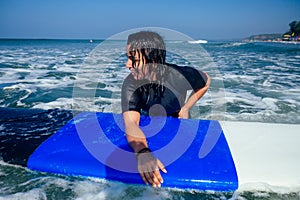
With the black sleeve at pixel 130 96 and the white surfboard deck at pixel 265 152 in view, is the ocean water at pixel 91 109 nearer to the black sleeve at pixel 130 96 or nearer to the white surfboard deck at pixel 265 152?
the white surfboard deck at pixel 265 152

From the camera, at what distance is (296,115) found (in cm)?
320

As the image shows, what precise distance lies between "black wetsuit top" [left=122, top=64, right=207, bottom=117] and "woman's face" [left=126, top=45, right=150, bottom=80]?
4cm

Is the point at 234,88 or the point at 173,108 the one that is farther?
the point at 234,88

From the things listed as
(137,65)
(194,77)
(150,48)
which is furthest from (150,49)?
Result: (194,77)

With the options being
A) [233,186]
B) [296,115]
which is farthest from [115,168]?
[296,115]

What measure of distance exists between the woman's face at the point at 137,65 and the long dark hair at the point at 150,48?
0.02 meters

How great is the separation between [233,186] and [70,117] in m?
1.51

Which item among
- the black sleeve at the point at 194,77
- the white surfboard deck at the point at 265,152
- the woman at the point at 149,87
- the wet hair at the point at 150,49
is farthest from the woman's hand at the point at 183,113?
the wet hair at the point at 150,49

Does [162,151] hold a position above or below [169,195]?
above

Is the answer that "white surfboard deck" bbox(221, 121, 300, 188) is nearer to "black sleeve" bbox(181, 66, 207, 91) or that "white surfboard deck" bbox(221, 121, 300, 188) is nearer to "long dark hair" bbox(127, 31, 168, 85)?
"black sleeve" bbox(181, 66, 207, 91)

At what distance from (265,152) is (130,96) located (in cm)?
98

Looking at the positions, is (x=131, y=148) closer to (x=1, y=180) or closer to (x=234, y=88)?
(x=1, y=180)

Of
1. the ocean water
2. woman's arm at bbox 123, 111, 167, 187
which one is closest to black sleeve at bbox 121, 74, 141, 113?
woman's arm at bbox 123, 111, 167, 187

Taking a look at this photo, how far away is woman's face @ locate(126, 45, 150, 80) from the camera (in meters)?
1.62
